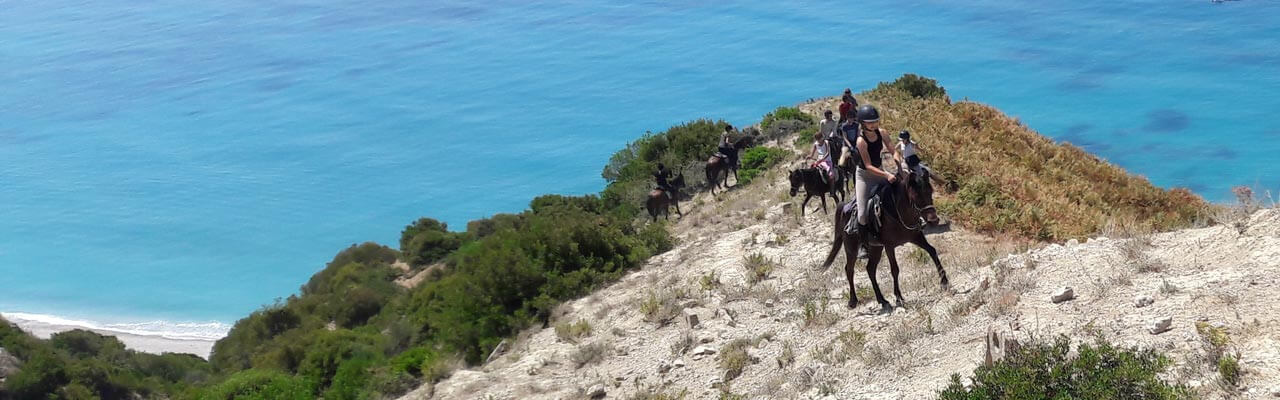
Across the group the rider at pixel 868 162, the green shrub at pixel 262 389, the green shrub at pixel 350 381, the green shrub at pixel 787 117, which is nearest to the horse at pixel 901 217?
the rider at pixel 868 162

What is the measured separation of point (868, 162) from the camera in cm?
875

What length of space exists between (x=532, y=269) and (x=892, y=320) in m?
7.54

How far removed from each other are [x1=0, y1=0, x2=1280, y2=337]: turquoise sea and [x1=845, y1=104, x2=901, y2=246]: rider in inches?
1092

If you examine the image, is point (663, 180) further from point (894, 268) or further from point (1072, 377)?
point (1072, 377)

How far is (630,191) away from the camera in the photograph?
25500mm

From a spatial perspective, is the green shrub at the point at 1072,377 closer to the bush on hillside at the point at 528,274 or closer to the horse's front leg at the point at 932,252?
the horse's front leg at the point at 932,252

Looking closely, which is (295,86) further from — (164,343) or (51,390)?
(51,390)

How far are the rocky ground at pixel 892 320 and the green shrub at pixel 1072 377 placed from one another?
417 millimetres

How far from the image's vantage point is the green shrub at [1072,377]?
6.10 metres

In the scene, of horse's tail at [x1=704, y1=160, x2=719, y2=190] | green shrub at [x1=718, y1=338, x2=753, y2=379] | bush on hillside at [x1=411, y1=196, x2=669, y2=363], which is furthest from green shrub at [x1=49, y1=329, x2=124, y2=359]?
green shrub at [x1=718, y1=338, x2=753, y2=379]

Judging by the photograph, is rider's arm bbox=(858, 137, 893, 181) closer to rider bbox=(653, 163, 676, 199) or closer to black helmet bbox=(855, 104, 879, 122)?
black helmet bbox=(855, 104, 879, 122)

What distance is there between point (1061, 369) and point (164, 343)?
1213 inches

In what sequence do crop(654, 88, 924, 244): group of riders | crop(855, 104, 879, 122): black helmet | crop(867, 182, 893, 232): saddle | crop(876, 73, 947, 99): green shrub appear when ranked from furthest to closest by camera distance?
crop(876, 73, 947, 99): green shrub < crop(867, 182, 893, 232): saddle < crop(654, 88, 924, 244): group of riders < crop(855, 104, 879, 122): black helmet

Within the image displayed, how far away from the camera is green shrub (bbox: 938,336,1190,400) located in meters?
6.10
